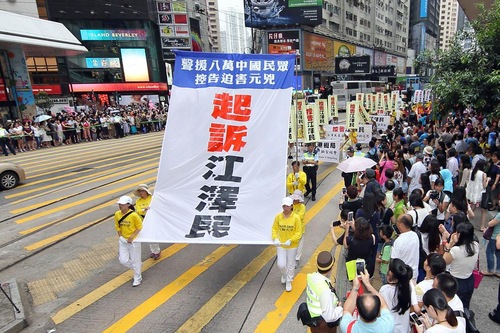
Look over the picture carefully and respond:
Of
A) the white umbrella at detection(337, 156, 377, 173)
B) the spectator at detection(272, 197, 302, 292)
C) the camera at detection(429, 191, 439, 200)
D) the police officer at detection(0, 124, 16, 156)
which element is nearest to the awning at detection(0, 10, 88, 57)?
the police officer at detection(0, 124, 16, 156)

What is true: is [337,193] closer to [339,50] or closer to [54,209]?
[54,209]

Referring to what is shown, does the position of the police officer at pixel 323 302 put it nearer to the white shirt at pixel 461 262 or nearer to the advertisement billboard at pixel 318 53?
the white shirt at pixel 461 262

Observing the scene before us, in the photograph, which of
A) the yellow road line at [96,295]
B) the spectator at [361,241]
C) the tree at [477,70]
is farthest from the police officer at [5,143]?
the tree at [477,70]

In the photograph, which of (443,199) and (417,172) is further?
(417,172)

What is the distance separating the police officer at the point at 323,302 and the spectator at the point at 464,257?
1.74 meters

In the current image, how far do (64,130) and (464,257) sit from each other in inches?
884

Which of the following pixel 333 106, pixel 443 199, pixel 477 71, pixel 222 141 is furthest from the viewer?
pixel 333 106

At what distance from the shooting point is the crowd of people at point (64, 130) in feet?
60.5

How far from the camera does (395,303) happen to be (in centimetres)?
326

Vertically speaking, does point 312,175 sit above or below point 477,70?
below

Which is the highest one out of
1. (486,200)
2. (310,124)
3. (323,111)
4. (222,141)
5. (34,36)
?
(34,36)

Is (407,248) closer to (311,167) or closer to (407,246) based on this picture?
(407,246)

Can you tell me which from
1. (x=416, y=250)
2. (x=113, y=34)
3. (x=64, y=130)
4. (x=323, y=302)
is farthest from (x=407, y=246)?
(x=113, y=34)

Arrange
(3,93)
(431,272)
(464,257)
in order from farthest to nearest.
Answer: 1. (3,93)
2. (464,257)
3. (431,272)
